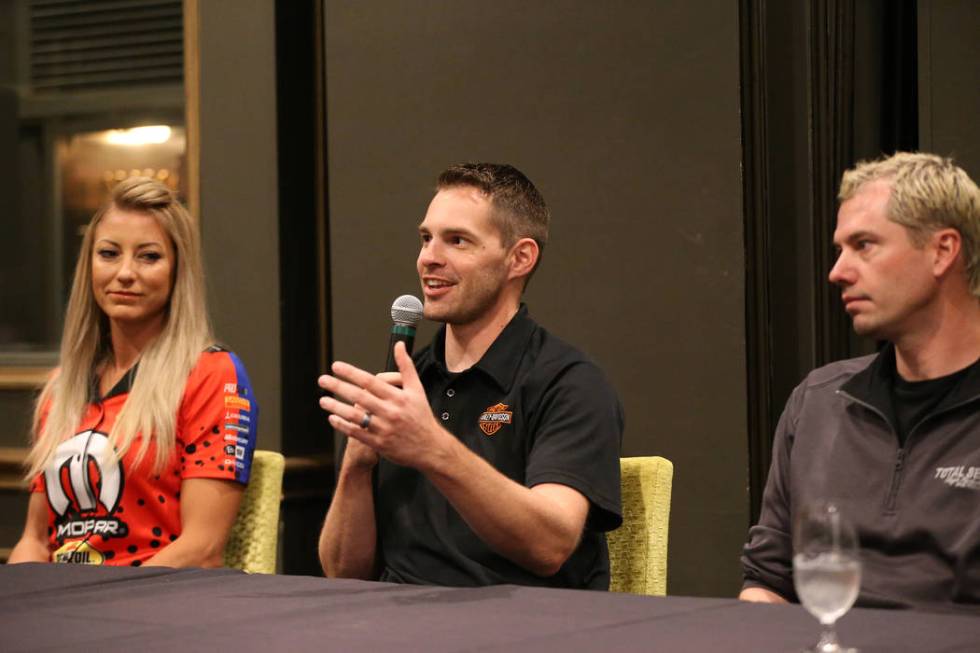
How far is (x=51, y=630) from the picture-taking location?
1.60 meters

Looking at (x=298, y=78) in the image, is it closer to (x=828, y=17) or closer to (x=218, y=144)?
(x=218, y=144)

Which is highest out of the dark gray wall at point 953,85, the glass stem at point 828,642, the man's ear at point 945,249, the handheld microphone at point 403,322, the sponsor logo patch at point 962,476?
the dark gray wall at point 953,85

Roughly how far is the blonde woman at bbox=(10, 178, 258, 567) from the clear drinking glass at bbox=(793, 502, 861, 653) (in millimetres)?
1618

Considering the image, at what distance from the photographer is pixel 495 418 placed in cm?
244

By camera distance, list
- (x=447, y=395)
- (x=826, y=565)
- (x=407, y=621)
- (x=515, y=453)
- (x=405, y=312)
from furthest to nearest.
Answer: (x=447, y=395) → (x=515, y=453) → (x=405, y=312) → (x=407, y=621) → (x=826, y=565)

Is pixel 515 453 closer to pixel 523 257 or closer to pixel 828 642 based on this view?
pixel 523 257

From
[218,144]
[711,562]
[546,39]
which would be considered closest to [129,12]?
[218,144]

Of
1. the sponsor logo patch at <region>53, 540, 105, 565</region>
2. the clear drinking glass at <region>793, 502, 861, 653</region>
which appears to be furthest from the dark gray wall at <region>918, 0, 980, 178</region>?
the sponsor logo patch at <region>53, 540, 105, 565</region>

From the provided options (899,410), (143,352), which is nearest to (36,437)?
(143,352)

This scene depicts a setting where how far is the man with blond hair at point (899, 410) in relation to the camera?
207 centimetres

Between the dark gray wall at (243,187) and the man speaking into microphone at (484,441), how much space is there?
142 cm

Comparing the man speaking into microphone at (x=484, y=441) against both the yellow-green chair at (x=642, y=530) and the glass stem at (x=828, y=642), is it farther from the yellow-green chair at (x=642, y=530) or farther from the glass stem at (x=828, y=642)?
the glass stem at (x=828, y=642)

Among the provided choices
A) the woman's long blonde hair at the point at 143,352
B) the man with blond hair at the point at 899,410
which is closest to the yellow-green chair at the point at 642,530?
the man with blond hair at the point at 899,410

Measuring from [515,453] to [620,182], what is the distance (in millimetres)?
1193
